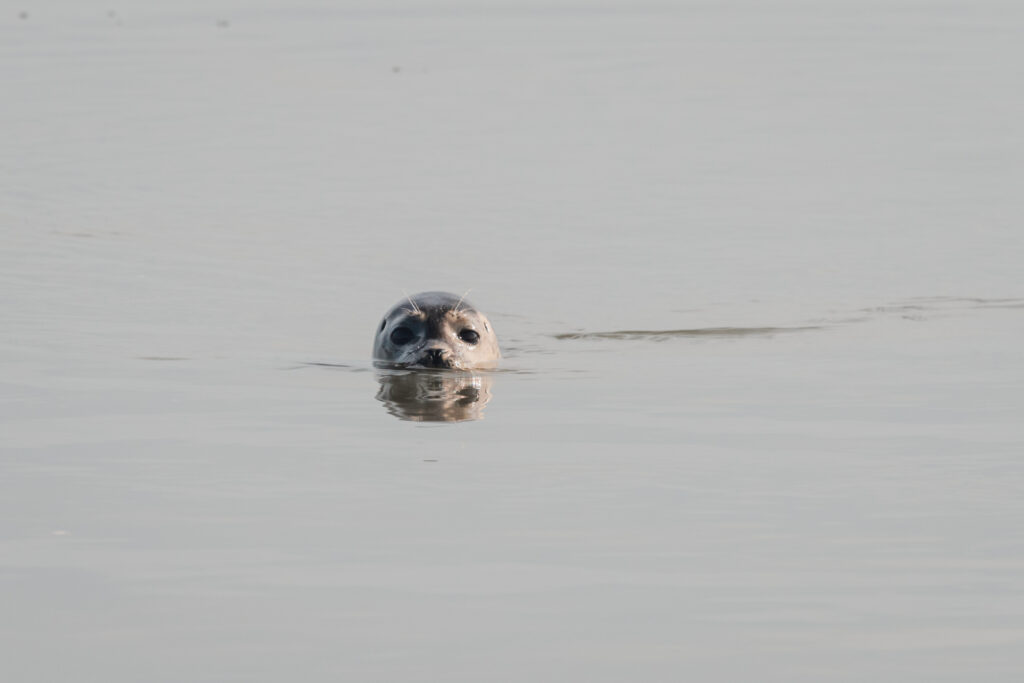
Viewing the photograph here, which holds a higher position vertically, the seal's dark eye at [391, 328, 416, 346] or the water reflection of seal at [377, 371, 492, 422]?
the seal's dark eye at [391, 328, 416, 346]

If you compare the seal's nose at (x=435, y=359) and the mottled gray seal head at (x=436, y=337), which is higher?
the mottled gray seal head at (x=436, y=337)

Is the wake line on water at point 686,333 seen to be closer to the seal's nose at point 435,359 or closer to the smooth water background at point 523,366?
the smooth water background at point 523,366

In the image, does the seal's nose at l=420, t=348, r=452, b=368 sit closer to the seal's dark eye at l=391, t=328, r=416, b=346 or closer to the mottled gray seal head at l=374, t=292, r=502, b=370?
the mottled gray seal head at l=374, t=292, r=502, b=370

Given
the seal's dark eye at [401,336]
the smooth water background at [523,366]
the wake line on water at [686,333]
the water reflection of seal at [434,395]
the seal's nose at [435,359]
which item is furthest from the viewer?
the wake line on water at [686,333]

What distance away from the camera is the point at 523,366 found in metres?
11.4

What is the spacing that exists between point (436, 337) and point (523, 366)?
1.71 ft

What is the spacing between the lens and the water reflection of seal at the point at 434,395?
31.8 ft

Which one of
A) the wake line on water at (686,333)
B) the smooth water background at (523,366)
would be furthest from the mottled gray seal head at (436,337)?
the wake line on water at (686,333)

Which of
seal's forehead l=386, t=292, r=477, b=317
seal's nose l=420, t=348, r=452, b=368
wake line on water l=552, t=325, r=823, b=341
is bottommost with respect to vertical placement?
seal's nose l=420, t=348, r=452, b=368

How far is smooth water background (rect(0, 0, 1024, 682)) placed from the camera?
603 cm

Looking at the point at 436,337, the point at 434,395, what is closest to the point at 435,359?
the point at 436,337

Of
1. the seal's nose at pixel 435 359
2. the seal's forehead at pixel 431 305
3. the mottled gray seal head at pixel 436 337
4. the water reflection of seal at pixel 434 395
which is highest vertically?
the seal's forehead at pixel 431 305

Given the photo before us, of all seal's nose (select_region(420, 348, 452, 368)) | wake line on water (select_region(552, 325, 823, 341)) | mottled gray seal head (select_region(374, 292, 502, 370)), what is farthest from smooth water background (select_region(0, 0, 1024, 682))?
seal's nose (select_region(420, 348, 452, 368))

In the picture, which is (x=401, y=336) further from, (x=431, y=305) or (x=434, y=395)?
(x=434, y=395)
